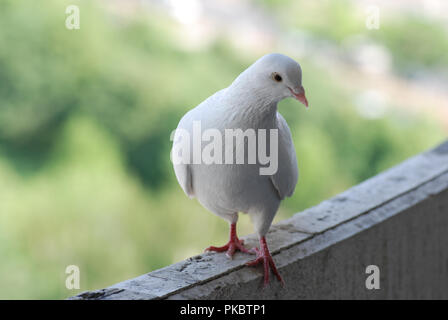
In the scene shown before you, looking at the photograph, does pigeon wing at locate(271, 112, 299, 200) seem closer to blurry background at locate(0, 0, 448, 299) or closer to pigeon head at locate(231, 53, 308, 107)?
pigeon head at locate(231, 53, 308, 107)

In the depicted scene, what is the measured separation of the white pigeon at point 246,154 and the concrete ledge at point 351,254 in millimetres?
84

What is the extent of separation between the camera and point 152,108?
8125 millimetres

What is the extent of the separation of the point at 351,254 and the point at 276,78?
63 cm

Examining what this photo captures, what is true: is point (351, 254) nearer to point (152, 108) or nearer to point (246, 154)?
point (246, 154)

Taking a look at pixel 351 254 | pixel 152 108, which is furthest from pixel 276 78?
pixel 152 108

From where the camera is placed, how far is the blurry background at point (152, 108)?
6.80 metres

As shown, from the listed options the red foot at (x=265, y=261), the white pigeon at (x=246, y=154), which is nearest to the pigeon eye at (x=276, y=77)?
the white pigeon at (x=246, y=154)

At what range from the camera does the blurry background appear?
22.3 feet

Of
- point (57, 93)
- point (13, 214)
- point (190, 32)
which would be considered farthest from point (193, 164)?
point (190, 32)

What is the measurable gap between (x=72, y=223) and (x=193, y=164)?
6017mm

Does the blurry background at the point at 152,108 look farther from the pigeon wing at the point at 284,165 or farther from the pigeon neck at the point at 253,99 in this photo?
the pigeon neck at the point at 253,99

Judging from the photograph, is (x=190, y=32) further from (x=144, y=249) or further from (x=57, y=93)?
(x=144, y=249)
